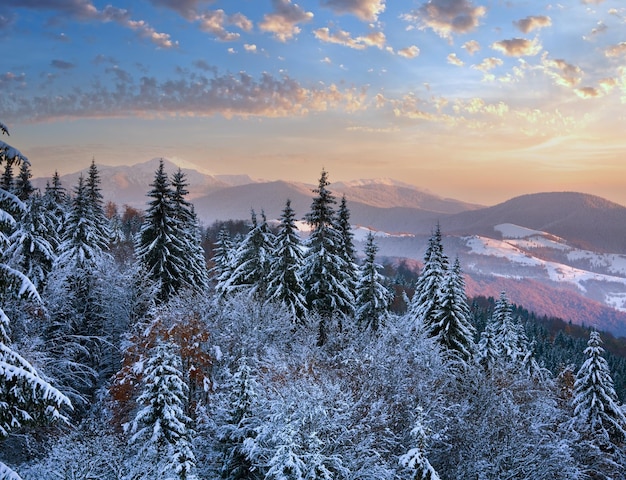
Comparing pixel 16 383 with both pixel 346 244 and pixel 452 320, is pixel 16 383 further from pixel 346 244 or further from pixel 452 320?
pixel 346 244

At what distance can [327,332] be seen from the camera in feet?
92.1

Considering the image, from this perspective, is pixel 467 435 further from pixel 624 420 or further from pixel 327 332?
pixel 624 420

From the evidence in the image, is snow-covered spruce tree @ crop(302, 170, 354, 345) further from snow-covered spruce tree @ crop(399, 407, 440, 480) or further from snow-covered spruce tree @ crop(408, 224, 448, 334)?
snow-covered spruce tree @ crop(399, 407, 440, 480)

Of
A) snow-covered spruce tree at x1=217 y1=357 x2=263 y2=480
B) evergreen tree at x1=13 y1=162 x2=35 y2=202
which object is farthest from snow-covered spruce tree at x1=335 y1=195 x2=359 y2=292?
evergreen tree at x1=13 y1=162 x2=35 y2=202

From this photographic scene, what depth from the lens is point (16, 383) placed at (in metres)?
8.56

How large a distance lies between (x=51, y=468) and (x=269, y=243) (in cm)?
2225

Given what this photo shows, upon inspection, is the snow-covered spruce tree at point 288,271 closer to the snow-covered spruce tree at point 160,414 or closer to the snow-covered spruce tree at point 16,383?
the snow-covered spruce tree at point 160,414

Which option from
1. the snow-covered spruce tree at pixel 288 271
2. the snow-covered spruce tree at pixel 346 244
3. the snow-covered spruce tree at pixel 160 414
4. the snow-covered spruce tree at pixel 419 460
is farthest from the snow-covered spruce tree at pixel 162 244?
the snow-covered spruce tree at pixel 419 460

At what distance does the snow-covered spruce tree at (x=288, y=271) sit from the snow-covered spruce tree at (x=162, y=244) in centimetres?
574

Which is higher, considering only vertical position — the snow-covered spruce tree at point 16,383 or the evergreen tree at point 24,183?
the evergreen tree at point 24,183

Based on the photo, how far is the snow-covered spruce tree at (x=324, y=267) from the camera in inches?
1210

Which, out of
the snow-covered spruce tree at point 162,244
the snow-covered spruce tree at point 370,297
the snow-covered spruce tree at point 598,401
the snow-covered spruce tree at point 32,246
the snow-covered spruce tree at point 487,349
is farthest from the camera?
the snow-covered spruce tree at point 487,349

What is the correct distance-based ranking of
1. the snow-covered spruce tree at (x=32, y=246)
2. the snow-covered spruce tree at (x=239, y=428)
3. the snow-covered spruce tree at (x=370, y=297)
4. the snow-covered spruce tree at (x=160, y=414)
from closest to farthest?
the snow-covered spruce tree at (x=160, y=414)
the snow-covered spruce tree at (x=239, y=428)
the snow-covered spruce tree at (x=32, y=246)
the snow-covered spruce tree at (x=370, y=297)

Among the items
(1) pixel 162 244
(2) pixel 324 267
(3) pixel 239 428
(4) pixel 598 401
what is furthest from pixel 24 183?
(4) pixel 598 401
